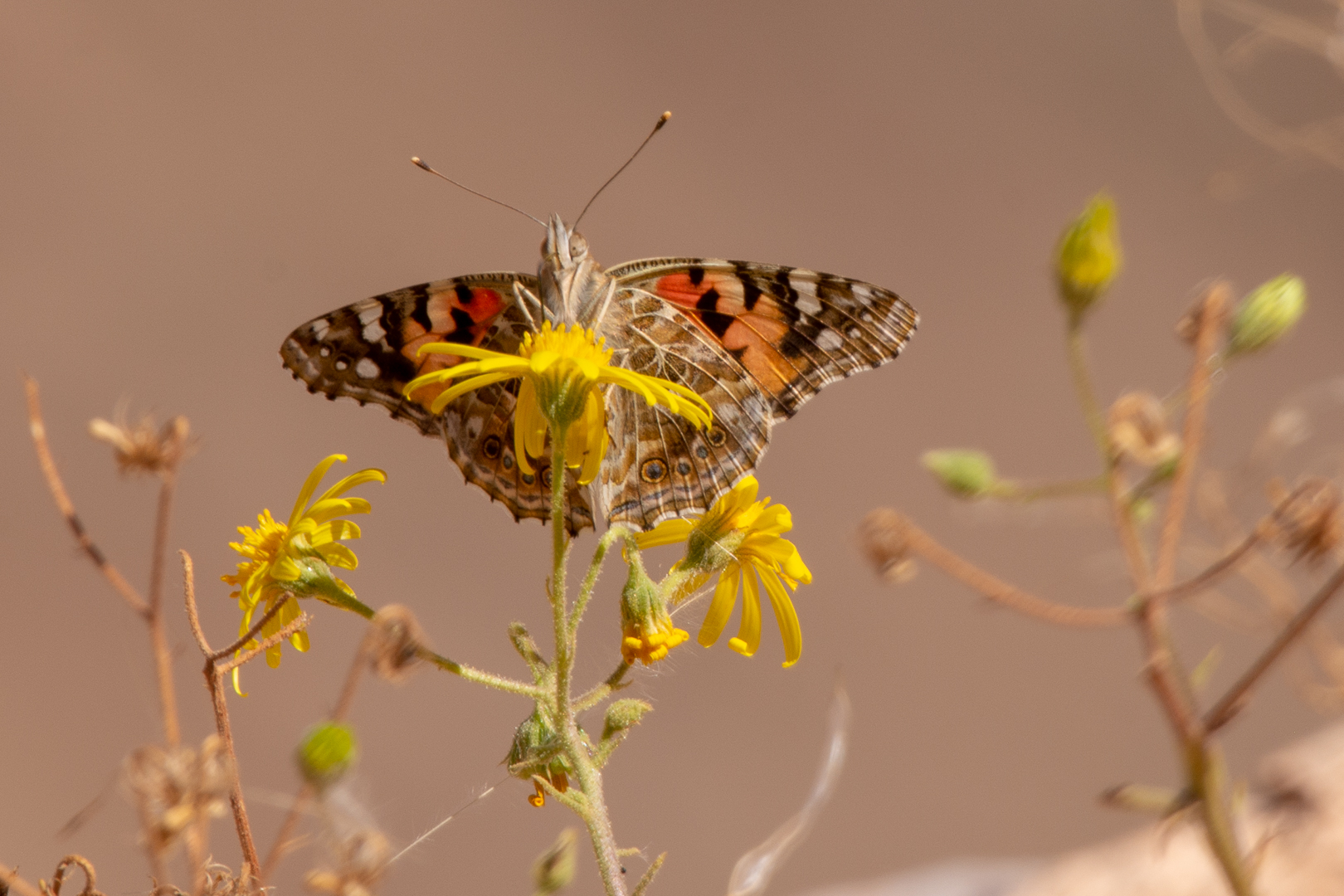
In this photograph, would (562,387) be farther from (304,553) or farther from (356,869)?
(356,869)

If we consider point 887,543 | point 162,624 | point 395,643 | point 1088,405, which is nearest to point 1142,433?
point 1088,405

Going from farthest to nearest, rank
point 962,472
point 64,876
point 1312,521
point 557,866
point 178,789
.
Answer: point 962,472 < point 557,866 < point 1312,521 < point 64,876 < point 178,789

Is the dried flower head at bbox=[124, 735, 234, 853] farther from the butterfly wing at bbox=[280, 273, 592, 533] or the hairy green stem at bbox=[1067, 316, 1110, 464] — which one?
the hairy green stem at bbox=[1067, 316, 1110, 464]

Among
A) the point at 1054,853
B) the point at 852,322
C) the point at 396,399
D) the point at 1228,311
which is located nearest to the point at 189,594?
the point at 396,399

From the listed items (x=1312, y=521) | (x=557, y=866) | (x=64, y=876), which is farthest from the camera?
(x=557, y=866)

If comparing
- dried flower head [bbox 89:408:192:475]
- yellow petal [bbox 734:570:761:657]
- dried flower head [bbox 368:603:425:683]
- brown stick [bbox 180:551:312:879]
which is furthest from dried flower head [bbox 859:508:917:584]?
dried flower head [bbox 89:408:192:475]

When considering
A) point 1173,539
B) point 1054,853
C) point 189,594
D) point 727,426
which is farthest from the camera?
point 1054,853

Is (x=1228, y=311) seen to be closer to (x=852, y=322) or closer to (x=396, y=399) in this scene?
(x=852, y=322)
